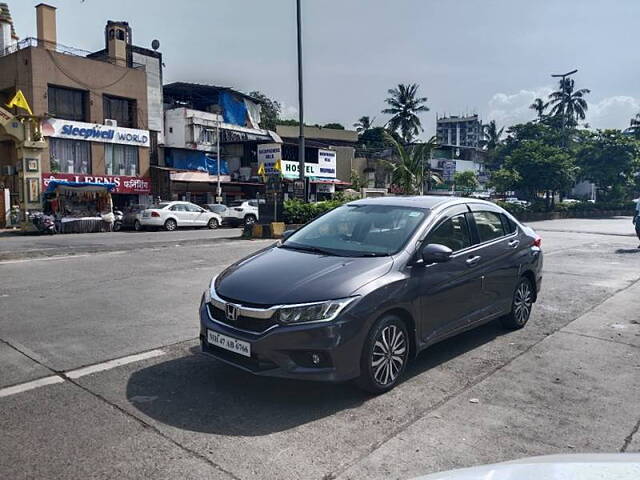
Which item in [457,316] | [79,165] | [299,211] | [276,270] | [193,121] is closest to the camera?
[276,270]

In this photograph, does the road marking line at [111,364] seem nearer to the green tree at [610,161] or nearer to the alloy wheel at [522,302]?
the alloy wheel at [522,302]

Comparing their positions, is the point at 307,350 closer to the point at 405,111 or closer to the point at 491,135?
the point at 405,111

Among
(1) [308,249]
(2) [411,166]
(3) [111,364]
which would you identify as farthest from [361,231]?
(2) [411,166]

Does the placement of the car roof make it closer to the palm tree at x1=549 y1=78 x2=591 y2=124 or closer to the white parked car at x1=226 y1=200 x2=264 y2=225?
the white parked car at x1=226 y1=200 x2=264 y2=225

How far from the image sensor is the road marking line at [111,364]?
476 centimetres

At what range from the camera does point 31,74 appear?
30.4m

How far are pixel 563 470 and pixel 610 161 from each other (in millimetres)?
48014

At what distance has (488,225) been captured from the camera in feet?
19.8

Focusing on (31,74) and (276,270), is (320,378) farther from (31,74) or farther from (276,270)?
(31,74)

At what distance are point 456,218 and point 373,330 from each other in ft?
6.24

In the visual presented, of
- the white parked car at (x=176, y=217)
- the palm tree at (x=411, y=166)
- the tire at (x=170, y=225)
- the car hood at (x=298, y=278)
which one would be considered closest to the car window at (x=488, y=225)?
the car hood at (x=298, y=278)

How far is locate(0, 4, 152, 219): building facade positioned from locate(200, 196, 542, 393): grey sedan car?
27.3m

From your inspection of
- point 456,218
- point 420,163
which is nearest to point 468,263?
point 456,218

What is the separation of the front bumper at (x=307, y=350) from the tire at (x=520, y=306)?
9.76 feet
